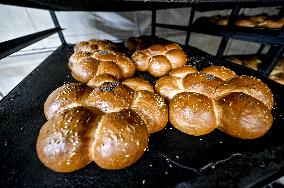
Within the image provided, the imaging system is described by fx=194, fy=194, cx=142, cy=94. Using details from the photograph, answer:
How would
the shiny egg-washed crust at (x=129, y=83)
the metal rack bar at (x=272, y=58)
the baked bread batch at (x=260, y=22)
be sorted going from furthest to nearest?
the baked bread batch at (x=260, y=22), the metal rack bar at (x=272, y=58), the shiny egg-washed crust at (x=129, y=83)

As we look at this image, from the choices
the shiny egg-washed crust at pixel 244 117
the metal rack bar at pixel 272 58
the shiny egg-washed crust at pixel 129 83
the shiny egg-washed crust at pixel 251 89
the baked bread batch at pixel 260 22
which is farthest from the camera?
the baked bread batch at pixel 260 22

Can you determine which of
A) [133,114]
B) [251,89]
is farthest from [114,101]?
[251,89]

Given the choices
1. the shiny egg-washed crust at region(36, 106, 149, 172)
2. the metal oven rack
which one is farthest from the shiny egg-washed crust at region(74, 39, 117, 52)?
the shiny egg-washed crust at region(36, 106, 149, 172)

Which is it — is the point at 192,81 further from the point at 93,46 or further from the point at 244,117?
the point at 93,46

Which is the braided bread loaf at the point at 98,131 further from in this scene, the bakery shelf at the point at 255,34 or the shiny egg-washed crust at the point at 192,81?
the bakery shelf at the point at 255,34

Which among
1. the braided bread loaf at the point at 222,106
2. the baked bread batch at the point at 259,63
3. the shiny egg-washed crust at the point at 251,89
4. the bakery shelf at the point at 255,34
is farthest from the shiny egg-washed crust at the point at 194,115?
the baked bread batch at the point at 259,63

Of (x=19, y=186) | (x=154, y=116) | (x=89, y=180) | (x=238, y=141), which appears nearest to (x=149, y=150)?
(x=154, y=116)

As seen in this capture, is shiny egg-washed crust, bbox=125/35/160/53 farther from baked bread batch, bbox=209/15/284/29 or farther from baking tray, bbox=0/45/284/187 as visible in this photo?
baked bread batch, bbox=209/15/284/29
